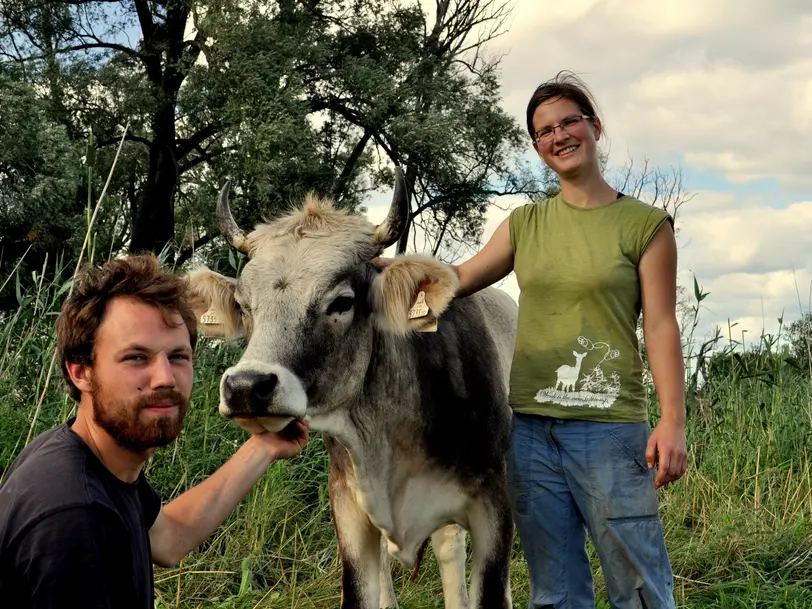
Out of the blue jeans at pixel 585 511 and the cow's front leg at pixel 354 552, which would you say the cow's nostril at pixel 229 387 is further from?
the cow's front leg at pixel 354 552

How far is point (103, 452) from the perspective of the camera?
244cm

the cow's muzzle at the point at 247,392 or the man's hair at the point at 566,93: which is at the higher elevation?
the man's hair at the point at 566,93

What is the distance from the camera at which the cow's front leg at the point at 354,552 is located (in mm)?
4137

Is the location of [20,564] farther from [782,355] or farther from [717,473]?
[782,355]

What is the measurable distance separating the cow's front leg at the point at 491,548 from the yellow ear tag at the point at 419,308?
3.07 feet

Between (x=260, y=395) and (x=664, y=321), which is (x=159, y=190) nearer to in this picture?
(x=260, y=395)

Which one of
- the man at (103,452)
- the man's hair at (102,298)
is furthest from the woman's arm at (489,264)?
the man's hair at (102,298)

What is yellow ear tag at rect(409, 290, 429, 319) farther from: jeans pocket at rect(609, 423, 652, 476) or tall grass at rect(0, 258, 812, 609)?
tall grass at rect(0, 258, 812, 609)

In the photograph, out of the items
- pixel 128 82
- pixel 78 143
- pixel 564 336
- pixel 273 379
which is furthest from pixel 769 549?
pixel 128 82

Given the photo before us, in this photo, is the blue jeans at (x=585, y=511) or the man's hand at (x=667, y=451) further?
the blue jeans at (x=585, y=511)

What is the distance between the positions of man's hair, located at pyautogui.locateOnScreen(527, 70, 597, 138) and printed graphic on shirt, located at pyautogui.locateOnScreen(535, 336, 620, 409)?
882mm

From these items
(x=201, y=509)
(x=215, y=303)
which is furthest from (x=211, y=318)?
(x=201, y=509)

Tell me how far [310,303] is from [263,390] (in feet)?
1.75

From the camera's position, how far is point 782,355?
7.71 m
